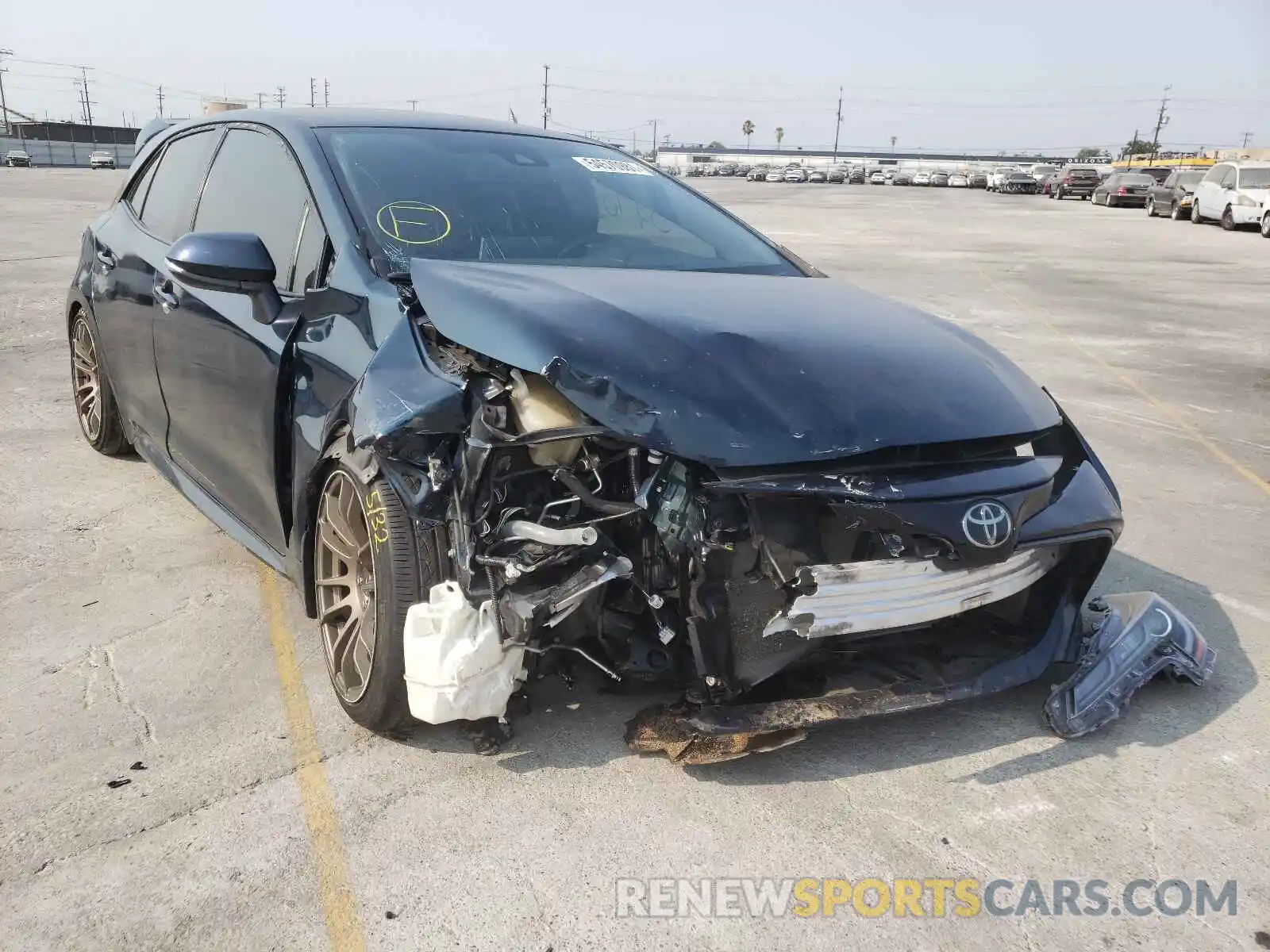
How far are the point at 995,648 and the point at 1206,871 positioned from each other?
0.74m

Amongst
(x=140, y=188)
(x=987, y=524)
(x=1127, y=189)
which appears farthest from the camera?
(x=1127, y=189)

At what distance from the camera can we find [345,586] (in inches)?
116

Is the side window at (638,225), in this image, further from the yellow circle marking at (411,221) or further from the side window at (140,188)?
the side window at (140,188)

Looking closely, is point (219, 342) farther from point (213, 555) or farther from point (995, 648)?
point (995, 648)

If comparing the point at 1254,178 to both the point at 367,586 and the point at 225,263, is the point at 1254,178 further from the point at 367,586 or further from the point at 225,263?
the point at 367,586

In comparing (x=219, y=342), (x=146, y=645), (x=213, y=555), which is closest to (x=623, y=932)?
(x=146, y=645)

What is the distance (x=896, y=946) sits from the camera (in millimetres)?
2121

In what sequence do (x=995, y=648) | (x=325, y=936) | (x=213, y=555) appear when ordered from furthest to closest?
(x=213, y=555), (x=995, y=648), (x=325, y=936)

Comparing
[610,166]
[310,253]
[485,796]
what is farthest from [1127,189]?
[485,796]

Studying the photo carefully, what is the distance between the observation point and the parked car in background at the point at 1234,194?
24.2m

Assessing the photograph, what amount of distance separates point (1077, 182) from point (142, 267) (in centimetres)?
4899

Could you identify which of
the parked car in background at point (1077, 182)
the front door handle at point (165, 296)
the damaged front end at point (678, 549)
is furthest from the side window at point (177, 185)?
the parked car in background at point (1077, 182)

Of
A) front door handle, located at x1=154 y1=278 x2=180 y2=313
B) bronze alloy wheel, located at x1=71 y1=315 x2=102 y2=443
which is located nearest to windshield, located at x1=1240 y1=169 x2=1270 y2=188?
bronze alloy wheel, located at x1=71 y1=315 x2=102 y2=443

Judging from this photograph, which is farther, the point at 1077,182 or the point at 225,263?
the point at 1077,182
